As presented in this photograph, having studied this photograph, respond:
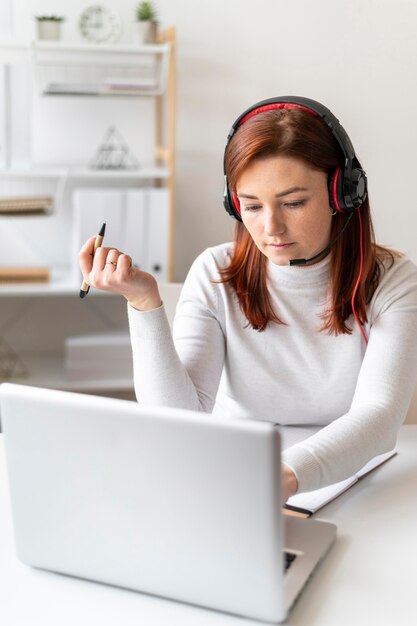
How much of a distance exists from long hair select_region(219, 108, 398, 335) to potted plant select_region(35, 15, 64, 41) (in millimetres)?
1474

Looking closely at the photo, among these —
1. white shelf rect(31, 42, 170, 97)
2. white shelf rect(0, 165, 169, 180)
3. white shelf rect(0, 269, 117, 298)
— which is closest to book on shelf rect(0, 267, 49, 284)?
white shelf rect(0, 269, 117, 298)

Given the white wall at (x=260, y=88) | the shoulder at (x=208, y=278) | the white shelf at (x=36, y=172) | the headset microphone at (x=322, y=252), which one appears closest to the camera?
the headset microphone at (x=322, y=252)

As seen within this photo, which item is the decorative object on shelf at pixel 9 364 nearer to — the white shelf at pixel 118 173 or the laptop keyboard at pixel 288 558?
the white shelf at pixel 118 173

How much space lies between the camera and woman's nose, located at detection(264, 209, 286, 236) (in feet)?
3.80

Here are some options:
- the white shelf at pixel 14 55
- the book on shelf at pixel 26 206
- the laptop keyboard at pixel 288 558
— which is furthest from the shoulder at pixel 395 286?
the white shelf at pixel 14 55

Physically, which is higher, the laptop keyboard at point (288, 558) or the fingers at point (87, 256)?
the fingers at point (87, 256)

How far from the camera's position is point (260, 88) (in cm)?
273

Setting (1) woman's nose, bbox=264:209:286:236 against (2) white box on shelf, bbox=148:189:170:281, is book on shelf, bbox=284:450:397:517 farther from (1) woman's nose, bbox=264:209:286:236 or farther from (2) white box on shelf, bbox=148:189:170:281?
(2) white box on shelf, bbox=148:189:170:281

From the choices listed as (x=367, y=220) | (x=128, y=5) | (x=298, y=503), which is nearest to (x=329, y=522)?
(x=298, y=503)

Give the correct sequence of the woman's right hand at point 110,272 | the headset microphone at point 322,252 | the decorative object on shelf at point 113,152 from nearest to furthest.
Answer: the woman's right hand at point 110,272, the headset microphone at point 322,252, the decorative object on shelf at point 113,152

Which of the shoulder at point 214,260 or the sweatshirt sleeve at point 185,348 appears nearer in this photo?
the sweatshirt sleeve at point 185,348

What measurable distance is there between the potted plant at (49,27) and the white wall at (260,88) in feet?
0.46

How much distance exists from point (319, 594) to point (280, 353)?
0.57 m

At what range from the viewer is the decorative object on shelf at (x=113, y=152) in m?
2.76
